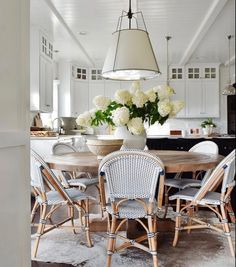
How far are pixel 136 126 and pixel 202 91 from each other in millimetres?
5535

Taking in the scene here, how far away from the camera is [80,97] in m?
7.63

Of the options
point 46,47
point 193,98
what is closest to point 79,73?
point 46,47

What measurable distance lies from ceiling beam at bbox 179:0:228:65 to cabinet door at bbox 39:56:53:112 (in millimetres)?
2396

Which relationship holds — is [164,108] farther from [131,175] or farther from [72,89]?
[72,89]

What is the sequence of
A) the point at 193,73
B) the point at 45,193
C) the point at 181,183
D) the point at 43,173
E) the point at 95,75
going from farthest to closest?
the point at 95,75
the point at 193,73
the point at 181,183
the point at 45,193
the point at 43,173

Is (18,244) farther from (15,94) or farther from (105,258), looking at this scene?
(105,258)

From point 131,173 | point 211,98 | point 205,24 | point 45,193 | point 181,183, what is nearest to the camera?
point 131,173

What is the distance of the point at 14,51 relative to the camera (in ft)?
3.29

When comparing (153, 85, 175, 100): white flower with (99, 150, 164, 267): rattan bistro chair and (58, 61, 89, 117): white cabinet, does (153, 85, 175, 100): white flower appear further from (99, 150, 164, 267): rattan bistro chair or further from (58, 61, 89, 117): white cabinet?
(58, 61, 89, 117): white cabinet

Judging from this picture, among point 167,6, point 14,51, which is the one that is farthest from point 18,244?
point 167,6

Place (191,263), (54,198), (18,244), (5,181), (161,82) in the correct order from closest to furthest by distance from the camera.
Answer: (5,181) → (18,244) → (191,263) → (54,198) → (161,82)

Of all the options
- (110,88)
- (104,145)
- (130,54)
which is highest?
(110,88)

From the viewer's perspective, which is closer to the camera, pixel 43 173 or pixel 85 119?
pixel 43 173

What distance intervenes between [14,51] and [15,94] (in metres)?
0.13
